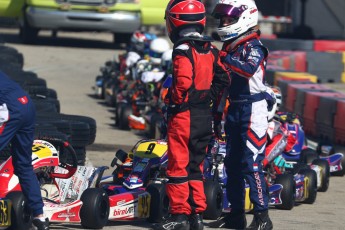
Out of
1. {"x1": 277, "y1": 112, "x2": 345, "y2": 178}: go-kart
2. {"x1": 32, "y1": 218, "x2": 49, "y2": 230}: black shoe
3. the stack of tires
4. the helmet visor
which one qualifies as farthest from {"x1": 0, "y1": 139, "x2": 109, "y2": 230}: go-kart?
{"x1": 277, "y1": 112, "x2": 345, "y2": 178}: go-kart

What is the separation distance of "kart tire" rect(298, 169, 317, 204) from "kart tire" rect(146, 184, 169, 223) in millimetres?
1756

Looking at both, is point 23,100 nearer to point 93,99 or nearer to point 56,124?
point 56,124

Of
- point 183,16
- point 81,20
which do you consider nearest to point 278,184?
point 183,16

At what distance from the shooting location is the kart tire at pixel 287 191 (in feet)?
28.9

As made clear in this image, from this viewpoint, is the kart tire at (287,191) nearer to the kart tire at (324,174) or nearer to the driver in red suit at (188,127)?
the kart tire at (324,174)

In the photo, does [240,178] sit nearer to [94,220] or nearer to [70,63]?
[94,220]

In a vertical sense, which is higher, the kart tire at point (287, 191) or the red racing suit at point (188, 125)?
the red racing suit at point (188, 125)

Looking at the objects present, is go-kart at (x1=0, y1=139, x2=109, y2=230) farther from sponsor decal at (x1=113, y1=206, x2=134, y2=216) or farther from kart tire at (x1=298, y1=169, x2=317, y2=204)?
kart tire at (x1=298, y1=169, x2=317, y2=204)

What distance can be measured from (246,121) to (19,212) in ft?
5.74

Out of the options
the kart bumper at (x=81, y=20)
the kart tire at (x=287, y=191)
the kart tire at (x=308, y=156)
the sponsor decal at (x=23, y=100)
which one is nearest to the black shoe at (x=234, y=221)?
the kart tire at (x=287, y=191)

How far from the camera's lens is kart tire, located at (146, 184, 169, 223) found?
7918mm

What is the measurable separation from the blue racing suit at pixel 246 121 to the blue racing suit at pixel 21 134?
4.94 ft

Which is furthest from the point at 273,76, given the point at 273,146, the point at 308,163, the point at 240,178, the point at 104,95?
the point at 240,178

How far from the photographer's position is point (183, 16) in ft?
25.2
